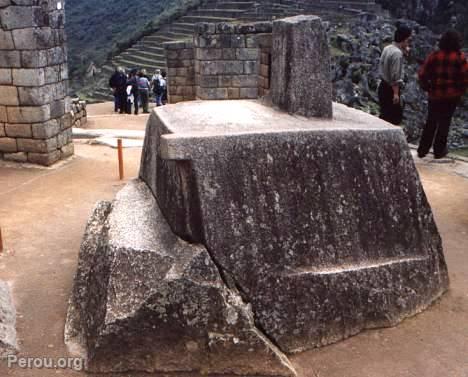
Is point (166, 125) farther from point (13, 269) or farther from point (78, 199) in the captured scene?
point (78, 199)

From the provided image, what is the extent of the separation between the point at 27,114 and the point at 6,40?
101 cm

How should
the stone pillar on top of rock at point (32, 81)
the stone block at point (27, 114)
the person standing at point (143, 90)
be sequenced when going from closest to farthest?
the stone pillar on top of rock at point (32, 81) < the stone block at point (27, 114) < the person standing at point (143, 90)

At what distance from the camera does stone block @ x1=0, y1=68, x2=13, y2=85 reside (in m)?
7.99

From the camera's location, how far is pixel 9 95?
8094mm

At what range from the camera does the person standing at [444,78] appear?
6906mm

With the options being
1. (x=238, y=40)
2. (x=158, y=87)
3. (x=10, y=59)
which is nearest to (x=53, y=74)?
(x=10, y=59)

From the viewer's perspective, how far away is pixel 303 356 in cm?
351

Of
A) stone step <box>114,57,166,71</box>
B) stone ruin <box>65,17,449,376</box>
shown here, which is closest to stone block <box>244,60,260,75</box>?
stone ruin <box>65,17,449,376</box>

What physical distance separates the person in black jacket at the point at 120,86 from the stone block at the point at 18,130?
8.15 meters

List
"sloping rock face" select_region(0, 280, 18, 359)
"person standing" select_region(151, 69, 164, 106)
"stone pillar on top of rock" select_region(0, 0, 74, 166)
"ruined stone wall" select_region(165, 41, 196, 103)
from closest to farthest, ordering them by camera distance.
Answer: "sloping rock face" select_region(0, 280, 18, 359) < "stone pillar on top of rock" select_region(0, 0, 74, 166) < "ruined stone wall" select_region(165, 41, 196, 103) < "person standing" select_region(151, 69, 164, 106)

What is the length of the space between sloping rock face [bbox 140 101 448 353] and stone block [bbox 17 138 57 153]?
4601 mm

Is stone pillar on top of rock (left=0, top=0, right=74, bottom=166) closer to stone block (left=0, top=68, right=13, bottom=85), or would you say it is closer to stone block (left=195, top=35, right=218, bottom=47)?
stone block (left=0, top=68, right=13, bottom=85)

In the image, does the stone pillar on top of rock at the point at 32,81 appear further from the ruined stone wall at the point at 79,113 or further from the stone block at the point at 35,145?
the ruined stone wall at the point at 79,113

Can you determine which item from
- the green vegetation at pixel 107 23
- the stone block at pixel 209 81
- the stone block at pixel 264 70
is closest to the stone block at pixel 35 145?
the stone block at pixel 264 70
